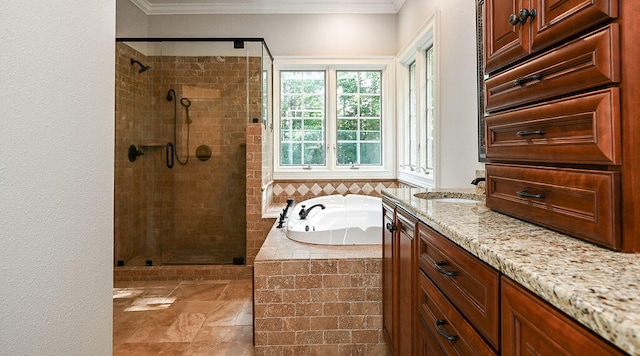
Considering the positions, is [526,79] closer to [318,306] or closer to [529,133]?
[529,133]

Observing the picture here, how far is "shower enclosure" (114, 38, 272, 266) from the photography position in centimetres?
364

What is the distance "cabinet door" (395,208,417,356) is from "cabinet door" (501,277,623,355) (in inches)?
25.0

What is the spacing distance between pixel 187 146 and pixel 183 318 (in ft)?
5.94

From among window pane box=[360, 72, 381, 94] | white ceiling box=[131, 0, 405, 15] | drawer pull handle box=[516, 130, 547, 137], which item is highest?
white ceiling box=[131, 0, 405, 15]

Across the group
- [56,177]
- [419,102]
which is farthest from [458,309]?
[419,102]

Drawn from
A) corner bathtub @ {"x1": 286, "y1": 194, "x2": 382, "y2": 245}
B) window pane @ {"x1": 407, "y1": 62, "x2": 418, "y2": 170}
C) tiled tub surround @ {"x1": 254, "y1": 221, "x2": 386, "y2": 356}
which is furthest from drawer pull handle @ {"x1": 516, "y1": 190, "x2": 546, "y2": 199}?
window pane @ {"x1": 407, "y1": 62, "x2": 418, "y2": 170}

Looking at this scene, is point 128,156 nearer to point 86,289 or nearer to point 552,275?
point 86,289

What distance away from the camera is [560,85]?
0.83 meters

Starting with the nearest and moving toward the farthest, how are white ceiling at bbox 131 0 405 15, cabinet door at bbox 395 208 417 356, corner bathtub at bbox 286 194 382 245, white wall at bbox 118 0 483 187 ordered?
1. cabinet door at bbox 395 208 417 356
2. corner bathtub at bbox 286 194 382 245
3. white ceiling at bbox 131 0 405 15
4. white wall at bbox 118 0 483 187

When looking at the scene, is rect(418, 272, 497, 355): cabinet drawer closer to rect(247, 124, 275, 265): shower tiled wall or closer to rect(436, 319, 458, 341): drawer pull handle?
rect(436, 319, 458, 341): drawer pull handle

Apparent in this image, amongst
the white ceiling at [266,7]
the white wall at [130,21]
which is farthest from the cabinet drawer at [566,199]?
the white wall at [130,21]

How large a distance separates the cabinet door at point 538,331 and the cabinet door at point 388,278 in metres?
0.96

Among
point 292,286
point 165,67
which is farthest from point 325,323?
point 165,67

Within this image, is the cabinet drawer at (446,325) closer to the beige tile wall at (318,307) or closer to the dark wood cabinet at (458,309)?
the dark wood cabinet at (458,309)
